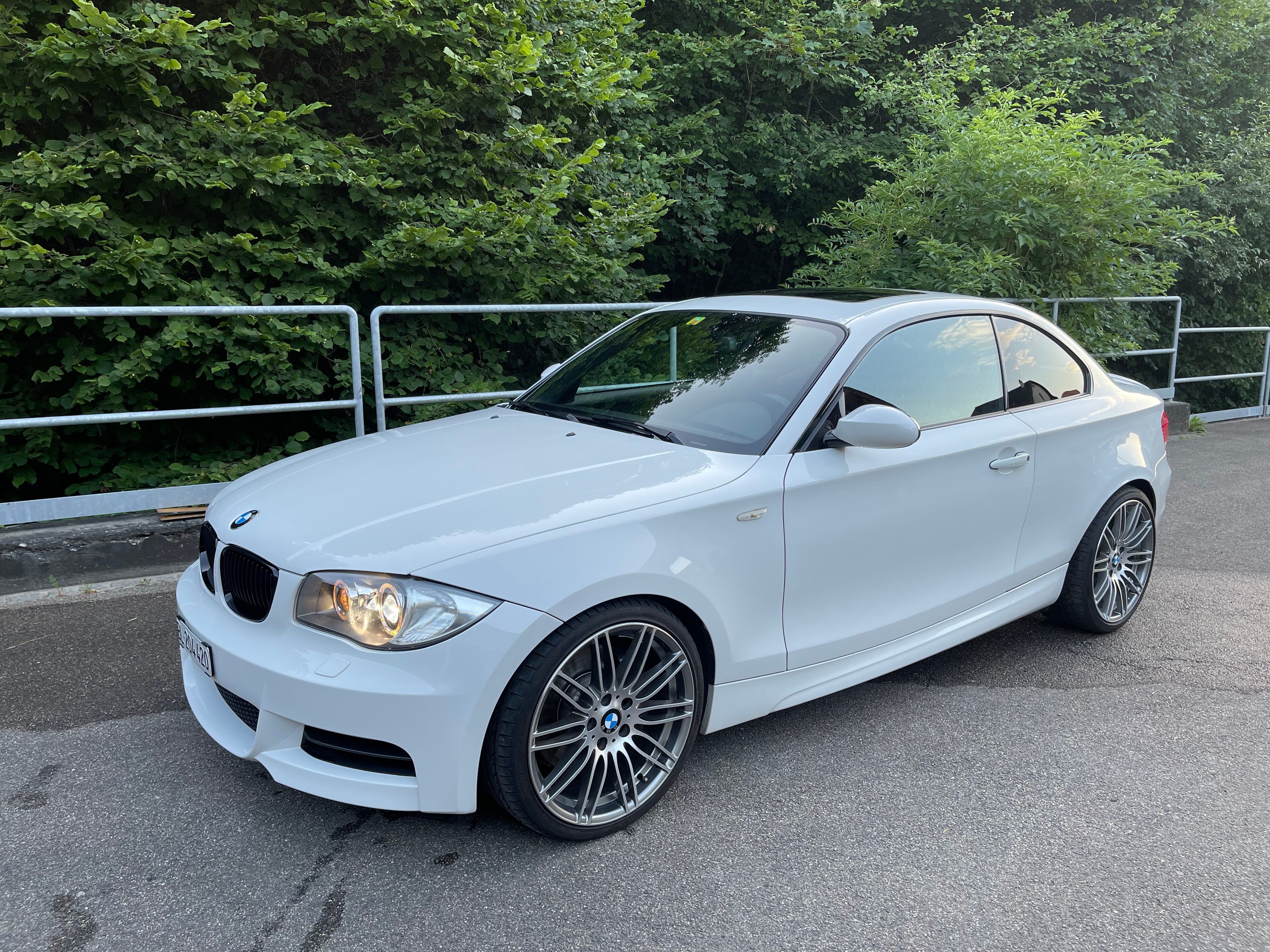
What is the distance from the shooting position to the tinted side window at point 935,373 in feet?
11.5

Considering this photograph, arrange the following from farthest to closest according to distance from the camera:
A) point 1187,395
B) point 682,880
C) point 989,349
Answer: point 1187,395 → point 989,349 → point 682,880

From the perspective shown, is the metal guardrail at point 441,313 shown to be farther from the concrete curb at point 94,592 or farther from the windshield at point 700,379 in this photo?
the concrete curb at point 94,592

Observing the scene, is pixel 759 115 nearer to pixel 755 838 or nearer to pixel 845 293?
pixel 845 293

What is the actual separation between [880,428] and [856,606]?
2.16 ft

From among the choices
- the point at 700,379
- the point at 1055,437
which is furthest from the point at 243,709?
the point at 1055,437

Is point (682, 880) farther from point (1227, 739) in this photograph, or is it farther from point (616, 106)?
point (616, 106)

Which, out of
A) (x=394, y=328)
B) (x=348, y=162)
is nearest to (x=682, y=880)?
(x=394, y=328)

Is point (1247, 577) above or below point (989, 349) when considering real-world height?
below

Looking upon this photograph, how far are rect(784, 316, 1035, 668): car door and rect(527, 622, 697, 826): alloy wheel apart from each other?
Result: 485mm

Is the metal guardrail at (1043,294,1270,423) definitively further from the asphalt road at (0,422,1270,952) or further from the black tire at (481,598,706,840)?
the black tire at (481,598,706,840)

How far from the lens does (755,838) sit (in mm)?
2857

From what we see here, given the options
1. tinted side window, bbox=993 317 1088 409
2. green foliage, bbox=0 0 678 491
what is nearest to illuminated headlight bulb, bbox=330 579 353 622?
tinted side window, bbox=993 317 1088 409

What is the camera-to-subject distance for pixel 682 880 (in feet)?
8.70

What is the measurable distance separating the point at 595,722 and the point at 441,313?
164 inches
